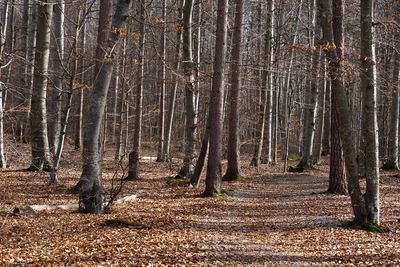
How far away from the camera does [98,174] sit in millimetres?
10328

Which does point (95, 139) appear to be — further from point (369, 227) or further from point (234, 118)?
→ point (234, 118)

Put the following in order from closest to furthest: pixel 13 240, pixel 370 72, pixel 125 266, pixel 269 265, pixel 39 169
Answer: pixel 125 266 < pixel 269 265 < pixel 13 240 < pixel 370 72 < pixel 39 169

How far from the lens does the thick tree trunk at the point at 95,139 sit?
1028 centimetres

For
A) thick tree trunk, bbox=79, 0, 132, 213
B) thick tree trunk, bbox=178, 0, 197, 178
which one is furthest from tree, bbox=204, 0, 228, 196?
thick tree trunk, bbox=79, 0, 132, 213

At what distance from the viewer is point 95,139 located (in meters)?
10.4

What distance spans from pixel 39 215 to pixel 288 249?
5110mm

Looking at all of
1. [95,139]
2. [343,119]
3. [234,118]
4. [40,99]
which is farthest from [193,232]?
[234,118]

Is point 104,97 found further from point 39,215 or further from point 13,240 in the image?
point 13,240

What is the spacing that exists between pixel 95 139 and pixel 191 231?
9.71ft

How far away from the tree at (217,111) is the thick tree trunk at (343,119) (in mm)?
4262

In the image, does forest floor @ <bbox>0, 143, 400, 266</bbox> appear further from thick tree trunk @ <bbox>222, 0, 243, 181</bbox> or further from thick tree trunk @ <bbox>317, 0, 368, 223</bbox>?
thick tree trunk @ <bbox>222, 0, 243, 181</bbox>

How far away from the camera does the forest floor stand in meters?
7.22

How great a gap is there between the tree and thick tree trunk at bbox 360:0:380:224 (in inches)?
191

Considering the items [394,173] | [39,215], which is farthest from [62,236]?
[394,173]
